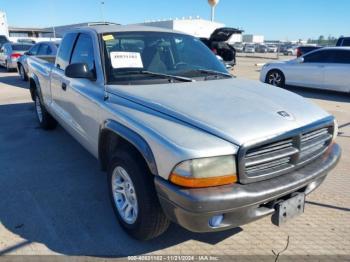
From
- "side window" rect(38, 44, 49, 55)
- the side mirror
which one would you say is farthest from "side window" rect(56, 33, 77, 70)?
A: "side window" rect(38, 44, 49, 55)

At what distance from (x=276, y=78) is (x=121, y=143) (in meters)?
9.97

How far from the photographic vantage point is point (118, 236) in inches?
118

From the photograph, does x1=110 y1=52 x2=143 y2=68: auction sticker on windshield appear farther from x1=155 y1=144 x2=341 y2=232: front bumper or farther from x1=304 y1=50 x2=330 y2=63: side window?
x1=304 y1=50 x2=330 y2=63: side window

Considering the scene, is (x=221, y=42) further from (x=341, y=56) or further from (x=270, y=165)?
(x=270, y=165)

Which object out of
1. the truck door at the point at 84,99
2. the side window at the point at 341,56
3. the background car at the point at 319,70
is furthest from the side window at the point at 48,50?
the side window at the point at 341,56

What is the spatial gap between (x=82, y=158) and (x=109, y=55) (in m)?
1.98

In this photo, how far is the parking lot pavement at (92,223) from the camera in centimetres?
284

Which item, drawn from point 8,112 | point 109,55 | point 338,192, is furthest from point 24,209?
point 8,112

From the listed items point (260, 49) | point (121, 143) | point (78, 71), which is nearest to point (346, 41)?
point (78, 71)

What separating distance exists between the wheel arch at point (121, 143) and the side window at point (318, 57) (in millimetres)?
9656

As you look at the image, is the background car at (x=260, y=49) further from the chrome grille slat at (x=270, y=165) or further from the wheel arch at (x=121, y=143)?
the chrome grille slat at (x=270, y=165)

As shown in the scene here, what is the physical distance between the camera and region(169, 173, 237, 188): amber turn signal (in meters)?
2.21

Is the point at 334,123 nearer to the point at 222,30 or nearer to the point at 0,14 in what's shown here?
the point at 222,30

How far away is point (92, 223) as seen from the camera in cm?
319
